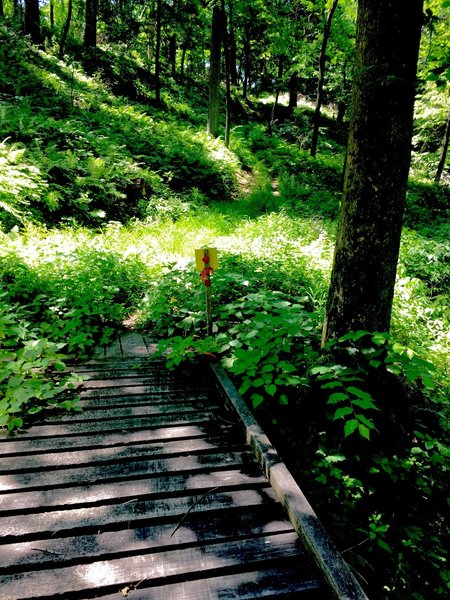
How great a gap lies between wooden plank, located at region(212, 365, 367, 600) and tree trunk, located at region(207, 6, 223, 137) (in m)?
18.7

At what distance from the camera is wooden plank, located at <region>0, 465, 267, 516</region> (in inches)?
95.5

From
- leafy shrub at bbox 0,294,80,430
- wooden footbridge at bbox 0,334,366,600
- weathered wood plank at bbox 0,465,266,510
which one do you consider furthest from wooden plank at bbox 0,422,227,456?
weathered wood plank at bbox 0,465,266,510

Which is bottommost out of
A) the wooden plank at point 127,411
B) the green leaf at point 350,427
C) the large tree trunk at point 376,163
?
the wooden plank at point 127,411

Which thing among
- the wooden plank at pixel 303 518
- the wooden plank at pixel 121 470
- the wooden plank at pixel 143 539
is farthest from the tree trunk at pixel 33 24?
the wooden plank at pixel 143 539

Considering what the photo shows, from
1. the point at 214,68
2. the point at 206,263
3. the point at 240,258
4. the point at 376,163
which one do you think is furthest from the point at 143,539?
the point at 214,68

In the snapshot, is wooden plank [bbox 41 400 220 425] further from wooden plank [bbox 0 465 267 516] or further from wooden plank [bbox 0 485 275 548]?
wooden plank [bbox 0 485 275 548]

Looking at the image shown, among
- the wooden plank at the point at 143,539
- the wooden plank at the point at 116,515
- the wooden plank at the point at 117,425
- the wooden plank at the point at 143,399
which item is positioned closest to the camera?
the wooden plank at the point at 143,539

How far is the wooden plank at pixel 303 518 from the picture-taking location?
1.91 meters

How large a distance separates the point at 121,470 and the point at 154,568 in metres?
0.87

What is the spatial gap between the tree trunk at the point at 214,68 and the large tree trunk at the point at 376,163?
56.3 feet

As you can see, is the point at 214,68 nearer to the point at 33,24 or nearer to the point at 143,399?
the point at 33,24

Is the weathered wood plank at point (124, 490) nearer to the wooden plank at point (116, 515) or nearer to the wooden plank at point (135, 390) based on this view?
the wooden plank at point (116, 515)

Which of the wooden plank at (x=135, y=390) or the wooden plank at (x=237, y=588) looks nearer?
the wooden plank at (x=237, y=588)

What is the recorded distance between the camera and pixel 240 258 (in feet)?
23.6
